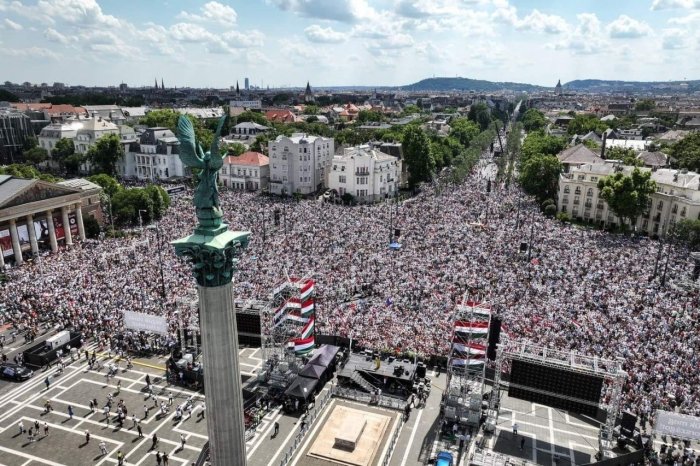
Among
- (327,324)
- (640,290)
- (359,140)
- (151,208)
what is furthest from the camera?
(359,140)

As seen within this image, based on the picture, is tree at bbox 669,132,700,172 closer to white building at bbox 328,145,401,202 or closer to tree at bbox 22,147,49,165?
white building at bbox 328,145,401,202

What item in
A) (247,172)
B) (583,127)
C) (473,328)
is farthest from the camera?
(583,127)

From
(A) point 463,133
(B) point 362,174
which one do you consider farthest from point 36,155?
(A) point 463,133

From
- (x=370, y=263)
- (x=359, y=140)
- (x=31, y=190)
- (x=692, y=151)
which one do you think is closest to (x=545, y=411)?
(x=370, y=263)

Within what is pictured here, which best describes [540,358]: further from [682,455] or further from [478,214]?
[478,214]

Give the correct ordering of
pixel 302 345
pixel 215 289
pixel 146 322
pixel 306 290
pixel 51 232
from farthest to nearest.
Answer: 1. pixel 51 232
2. pixel 146 322
3. pixel 302 345
4. pixel 306 290
5. pixel 215 289

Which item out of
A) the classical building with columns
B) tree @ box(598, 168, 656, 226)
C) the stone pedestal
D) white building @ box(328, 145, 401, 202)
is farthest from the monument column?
white building @ box(328, 145, 401, 202)

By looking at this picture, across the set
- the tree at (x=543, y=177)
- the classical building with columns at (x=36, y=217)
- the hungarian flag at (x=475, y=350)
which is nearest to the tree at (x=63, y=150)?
the classical building with columns at (x=36, y=217)

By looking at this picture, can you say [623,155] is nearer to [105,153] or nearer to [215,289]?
[215,289]
